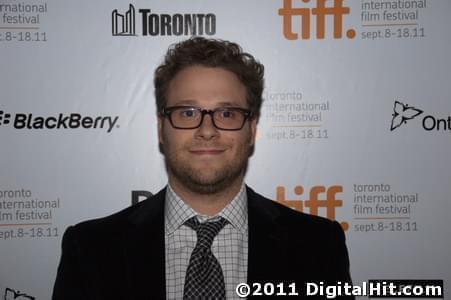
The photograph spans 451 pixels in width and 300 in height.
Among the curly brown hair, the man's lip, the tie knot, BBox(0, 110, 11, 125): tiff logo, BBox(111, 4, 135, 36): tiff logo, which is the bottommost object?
the tie knot

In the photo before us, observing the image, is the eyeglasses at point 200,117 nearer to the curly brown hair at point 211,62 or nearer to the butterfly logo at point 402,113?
the curly brown hair at point 211,62

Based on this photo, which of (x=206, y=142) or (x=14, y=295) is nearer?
(x=206, y=142)

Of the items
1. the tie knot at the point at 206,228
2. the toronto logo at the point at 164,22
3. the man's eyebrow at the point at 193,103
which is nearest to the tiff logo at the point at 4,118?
the toronto logo at the point at 164,22

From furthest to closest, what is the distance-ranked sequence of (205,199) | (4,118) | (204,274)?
(4,118), (205,199), (204,274)

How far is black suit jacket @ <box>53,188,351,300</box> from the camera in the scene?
1.31m

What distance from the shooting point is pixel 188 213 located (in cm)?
139

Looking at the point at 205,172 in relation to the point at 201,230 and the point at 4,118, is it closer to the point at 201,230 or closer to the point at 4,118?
the point at 201,230

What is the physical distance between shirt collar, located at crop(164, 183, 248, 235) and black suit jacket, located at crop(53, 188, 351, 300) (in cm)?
3

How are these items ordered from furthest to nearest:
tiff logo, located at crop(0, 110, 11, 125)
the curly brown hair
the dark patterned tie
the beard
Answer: tiff logo, located at crop(0, 110, 11, 125) → the curly brown hair → the beard → the dark patterned tie

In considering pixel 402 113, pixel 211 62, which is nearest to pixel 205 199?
pixel 211 62

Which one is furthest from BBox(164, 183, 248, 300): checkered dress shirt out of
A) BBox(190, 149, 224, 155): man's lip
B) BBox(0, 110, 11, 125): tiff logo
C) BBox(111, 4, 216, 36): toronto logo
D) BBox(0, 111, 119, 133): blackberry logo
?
Answer: BBox(0, 110, 11, 125): tiff logo

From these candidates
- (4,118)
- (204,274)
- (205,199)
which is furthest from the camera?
(4,118)

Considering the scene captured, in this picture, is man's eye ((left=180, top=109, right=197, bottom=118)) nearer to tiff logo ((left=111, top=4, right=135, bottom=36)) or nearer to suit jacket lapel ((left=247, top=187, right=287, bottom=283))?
suit jacket lapel ((left=247, top=187, right=287, bottom=283))

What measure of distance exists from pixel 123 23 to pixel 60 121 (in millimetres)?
550
